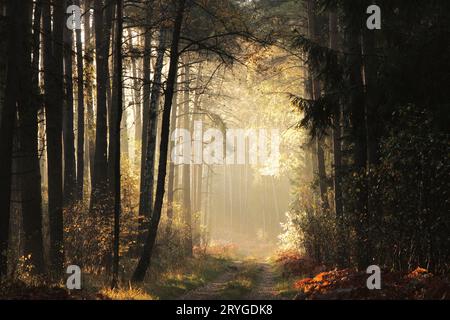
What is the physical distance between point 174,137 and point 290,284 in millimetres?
18311

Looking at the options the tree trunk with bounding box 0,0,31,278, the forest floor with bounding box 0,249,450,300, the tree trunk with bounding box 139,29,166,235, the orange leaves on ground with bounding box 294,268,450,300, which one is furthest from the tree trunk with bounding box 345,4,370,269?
the tree trunk with bounding box 0,0,31,278

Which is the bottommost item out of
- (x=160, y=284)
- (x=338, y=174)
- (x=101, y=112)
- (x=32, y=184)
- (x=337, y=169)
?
(x=160, y=284)

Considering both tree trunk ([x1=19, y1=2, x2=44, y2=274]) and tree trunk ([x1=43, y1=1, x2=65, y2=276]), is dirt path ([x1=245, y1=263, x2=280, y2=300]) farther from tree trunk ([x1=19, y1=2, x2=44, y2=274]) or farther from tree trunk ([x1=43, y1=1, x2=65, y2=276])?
tree trunk ([x1=19, y1=2, x2=44, y2=274])

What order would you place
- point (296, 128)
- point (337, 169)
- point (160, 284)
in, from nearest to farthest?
1. point (160, 284)
2. point (296, 128)
3. point (337, 169)

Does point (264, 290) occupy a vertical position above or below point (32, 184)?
below

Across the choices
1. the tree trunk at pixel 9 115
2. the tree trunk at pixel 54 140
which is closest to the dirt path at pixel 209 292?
the tree trunk at pixel 54 140

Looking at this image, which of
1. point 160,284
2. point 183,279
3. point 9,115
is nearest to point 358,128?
point 160,284

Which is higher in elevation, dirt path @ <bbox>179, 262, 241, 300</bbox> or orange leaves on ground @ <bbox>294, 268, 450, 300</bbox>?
orange leaves on ground @ <bbox>294, 268, 450, 300</bbox>

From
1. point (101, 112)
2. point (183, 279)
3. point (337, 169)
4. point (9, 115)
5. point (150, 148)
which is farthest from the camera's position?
point (337, 169)

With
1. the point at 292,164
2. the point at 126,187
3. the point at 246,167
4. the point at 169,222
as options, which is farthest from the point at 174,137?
the point at 246,167

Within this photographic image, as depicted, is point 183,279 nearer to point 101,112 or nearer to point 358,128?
point 101,112

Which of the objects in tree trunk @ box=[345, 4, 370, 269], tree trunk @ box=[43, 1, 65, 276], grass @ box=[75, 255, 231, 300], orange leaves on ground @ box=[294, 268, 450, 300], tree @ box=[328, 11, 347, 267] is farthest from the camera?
tree @ box=[328, 11, 347, 267]

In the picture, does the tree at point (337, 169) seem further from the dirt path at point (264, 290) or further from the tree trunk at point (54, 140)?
the tree trunk at point (54, 140)
